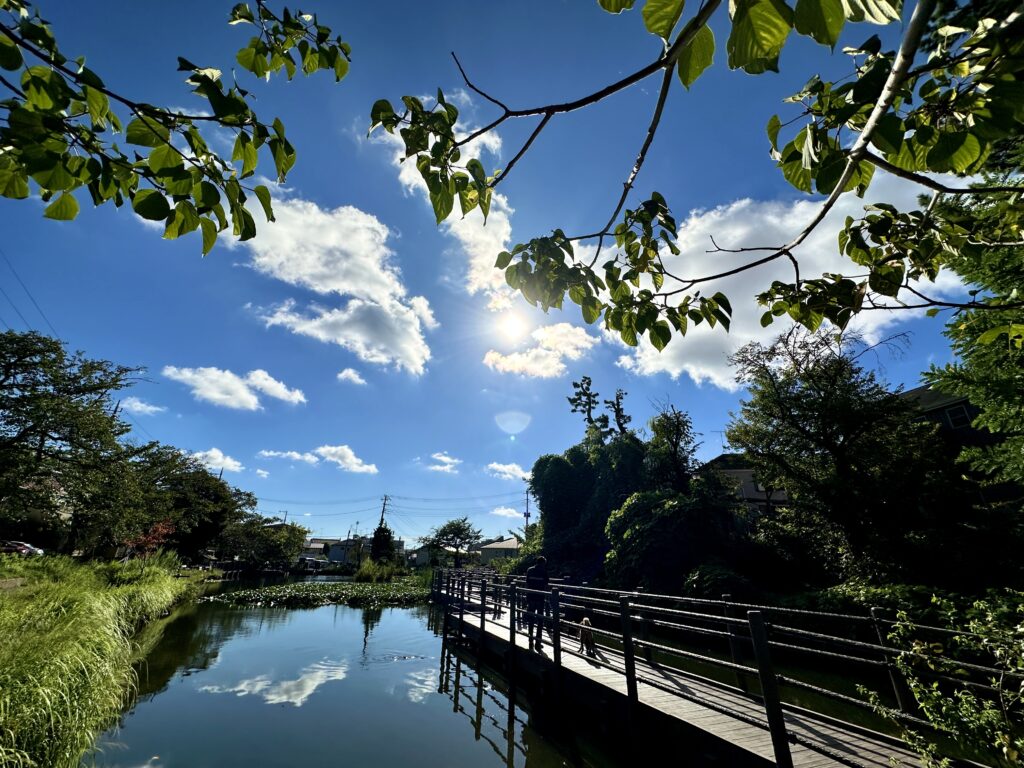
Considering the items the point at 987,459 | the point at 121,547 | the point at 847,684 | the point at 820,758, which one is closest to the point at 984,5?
the point at 820,758

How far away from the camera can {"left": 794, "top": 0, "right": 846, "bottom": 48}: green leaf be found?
753 mm

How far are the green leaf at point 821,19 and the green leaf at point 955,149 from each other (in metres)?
0.60

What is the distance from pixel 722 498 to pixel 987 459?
12.4 metres

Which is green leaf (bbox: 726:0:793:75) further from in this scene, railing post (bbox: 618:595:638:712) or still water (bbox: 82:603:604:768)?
still water (bbox: 82:603:604:768)

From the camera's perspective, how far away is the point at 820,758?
3.77 metres

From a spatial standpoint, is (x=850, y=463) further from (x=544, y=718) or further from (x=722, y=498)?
(x=544, y=718)

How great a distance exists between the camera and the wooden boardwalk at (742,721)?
3.67 m

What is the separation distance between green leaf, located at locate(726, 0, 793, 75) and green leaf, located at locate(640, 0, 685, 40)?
11 centimetres

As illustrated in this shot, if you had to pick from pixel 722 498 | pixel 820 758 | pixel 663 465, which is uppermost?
pixel 663 465

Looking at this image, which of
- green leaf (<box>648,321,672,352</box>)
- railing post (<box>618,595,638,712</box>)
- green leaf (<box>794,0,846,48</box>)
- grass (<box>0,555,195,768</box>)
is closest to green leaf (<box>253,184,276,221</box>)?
green leaf (<box>794,0,846,48</box>)

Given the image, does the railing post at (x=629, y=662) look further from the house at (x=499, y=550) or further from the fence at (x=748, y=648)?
the house at (x=499, y=550)

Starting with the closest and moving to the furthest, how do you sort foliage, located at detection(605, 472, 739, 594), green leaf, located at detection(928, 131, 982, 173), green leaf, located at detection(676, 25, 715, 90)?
green leaf, located at detection(676, 25, 715, 90)
green leaf, located at detection(928, 131, 982, 173)
foliage, located at detection(605, 472, 739, 594)

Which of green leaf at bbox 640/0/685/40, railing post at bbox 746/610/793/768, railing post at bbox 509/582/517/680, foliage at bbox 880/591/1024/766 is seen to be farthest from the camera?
railing post at bbox 509/582/517/680

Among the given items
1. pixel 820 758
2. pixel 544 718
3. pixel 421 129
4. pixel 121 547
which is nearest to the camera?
pixel 421 129
